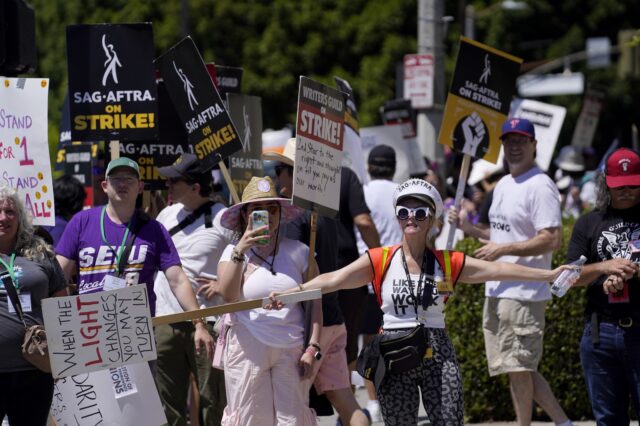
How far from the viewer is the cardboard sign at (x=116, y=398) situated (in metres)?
6.67

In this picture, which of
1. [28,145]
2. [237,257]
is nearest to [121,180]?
[28,145]

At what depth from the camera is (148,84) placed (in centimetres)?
795

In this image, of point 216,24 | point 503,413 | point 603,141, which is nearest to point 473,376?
point 503,413

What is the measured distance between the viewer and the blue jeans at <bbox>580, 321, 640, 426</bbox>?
6730 millimetres

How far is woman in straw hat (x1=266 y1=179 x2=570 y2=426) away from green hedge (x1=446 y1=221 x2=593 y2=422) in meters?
3.24

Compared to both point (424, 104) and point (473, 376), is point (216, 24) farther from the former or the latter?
point (473, 376)

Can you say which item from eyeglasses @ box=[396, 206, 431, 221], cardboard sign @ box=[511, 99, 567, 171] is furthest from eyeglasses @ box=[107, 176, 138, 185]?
cardboard sign @ box=[511, 99, 567, 171]

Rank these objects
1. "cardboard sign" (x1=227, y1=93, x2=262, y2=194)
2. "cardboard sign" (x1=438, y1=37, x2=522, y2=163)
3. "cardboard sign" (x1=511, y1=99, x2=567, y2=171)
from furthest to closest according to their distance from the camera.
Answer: "cardboard sign" (x1=511, y1=99, x2=567, y2=171)
"cardboard sign" (x1=227, y1=93, x2=262, y2=194)
"cardboard sign" (x1=438, y1=37, x2=522, y2=163)

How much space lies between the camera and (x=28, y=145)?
7.53 meters

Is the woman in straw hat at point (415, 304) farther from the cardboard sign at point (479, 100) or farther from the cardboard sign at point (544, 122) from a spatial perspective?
the cardboard sign at point (544, 122)

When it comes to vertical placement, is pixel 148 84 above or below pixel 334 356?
above

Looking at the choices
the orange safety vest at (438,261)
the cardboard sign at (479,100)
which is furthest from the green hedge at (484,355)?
the orange safety vest at (438,261)

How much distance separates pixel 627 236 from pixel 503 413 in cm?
323

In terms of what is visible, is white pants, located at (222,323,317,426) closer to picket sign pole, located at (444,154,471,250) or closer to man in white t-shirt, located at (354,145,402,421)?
picket sign pole, located at (444,154,471,250)
